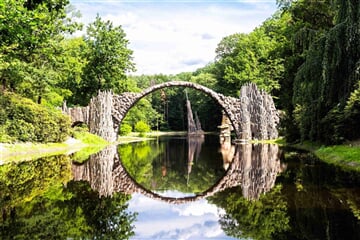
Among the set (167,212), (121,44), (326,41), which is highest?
(121,44)

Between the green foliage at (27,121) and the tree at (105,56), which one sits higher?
the tree at (105,56)

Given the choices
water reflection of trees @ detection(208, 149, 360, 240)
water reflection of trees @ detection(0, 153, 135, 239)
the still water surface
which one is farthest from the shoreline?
water reflection of trees @ detection(0, 153, 135, 239)

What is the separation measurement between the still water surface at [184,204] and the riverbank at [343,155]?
0.88 metres

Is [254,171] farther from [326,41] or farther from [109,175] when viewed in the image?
[326,41]

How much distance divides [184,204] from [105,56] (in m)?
30.7

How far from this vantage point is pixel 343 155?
48.2ft

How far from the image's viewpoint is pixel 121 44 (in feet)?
125

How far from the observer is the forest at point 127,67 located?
52.1 feet

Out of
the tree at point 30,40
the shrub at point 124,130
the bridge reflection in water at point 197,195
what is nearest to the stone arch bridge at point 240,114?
the tree at point 30,40

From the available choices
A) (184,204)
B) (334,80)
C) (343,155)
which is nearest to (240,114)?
(334,80)

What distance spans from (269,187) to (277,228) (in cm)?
374

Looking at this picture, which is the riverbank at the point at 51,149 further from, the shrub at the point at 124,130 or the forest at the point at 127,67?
the shrub at the point at 124,130

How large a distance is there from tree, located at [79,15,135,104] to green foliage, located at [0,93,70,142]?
13.3 meters

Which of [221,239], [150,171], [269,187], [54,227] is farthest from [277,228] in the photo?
[150,171]
